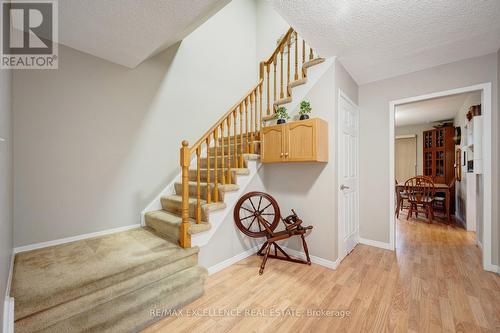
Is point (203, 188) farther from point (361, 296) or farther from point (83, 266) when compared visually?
point (361, 296)

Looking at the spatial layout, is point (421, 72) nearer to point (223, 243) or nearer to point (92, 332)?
point (223, 243)

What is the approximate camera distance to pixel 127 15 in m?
1.73

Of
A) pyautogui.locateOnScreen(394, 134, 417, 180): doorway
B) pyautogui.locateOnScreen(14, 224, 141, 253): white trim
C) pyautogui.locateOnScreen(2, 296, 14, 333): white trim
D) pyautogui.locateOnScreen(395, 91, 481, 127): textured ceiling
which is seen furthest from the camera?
pyautogui.locateOnScreen(394, 134, 417, 180): doorway

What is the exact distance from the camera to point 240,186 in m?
2.65

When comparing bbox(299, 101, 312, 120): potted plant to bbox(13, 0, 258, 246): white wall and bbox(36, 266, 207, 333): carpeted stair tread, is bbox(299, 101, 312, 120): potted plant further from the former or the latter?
bbox(36, 266, 207, 333): carpeted stair tread

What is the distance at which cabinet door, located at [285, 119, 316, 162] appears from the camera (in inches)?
91.8

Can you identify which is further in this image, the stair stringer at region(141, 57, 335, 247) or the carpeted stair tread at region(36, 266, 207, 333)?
the stair stringer at region(141, 57, 335, 247)

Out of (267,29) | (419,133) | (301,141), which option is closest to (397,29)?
(301,141)

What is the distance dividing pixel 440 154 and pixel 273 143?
594 centimetres

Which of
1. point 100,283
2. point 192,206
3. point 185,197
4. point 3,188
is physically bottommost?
point 100,283

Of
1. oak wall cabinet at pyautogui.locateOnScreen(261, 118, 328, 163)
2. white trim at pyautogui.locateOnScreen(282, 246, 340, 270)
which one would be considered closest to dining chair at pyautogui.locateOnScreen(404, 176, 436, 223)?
white trim at pyautogui.locateOnScreen(282, 246, 340, 270)

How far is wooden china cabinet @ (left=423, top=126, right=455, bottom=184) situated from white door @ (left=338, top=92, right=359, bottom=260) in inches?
170

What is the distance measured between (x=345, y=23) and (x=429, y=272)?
9.28ft

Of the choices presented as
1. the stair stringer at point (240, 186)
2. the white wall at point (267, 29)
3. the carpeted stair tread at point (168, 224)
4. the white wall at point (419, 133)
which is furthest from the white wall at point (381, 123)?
the white wall at point (419, 133)
